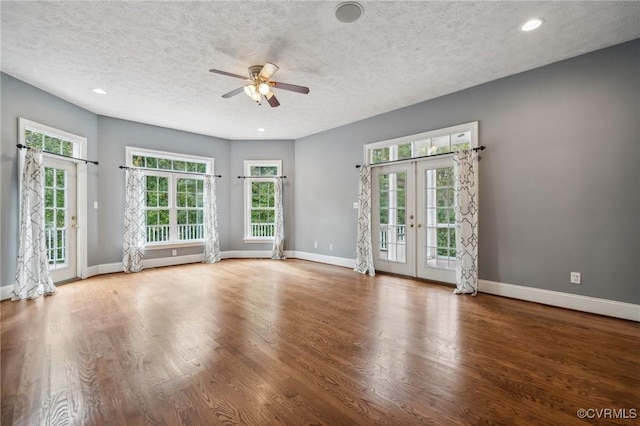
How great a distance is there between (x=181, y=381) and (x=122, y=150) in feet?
17.7

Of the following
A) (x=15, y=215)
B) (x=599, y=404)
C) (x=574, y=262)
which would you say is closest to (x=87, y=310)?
(x=15, y=215)

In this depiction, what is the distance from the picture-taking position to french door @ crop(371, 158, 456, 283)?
14.9ft

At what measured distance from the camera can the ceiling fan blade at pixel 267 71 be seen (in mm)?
3035

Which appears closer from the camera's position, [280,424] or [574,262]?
[280,424]

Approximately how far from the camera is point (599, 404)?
1.71 meters

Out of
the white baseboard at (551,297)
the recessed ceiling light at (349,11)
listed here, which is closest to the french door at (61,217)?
the white baseboard at (551,297)

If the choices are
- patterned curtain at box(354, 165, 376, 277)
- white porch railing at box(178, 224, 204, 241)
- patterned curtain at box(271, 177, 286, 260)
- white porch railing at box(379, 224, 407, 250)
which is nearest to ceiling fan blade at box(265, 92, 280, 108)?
patterned curtain at box(354, 165, 376, 277)

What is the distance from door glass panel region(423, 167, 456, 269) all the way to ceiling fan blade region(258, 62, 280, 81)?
3.03 meters

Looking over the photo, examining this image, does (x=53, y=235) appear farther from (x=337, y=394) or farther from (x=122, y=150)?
(x=337, y=394)

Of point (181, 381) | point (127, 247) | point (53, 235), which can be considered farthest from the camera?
point (127, 247)

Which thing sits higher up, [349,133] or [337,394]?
[349,133]

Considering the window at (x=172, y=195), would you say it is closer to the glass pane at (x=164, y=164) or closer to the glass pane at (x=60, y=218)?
the glass pane at (x=164, y=164)

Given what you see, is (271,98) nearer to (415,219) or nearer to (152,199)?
(415,219)

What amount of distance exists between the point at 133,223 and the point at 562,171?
23.9 ft
